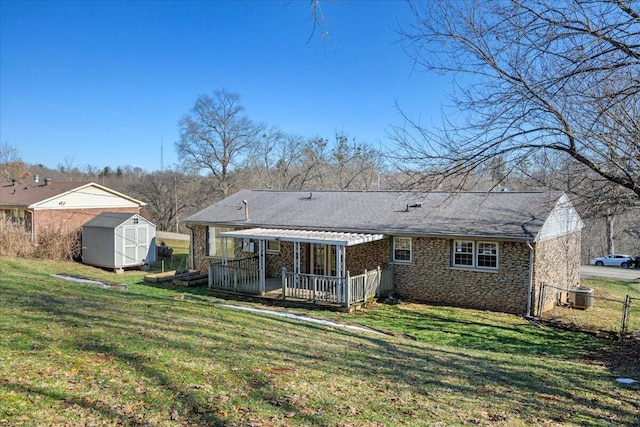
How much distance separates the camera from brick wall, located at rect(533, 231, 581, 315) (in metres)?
15.4

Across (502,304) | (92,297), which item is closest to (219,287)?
(92,297)

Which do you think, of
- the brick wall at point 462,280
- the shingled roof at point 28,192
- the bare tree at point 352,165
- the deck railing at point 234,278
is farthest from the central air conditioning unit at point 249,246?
the bare tree at point 352,165

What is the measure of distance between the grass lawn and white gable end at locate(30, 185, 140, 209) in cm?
1672

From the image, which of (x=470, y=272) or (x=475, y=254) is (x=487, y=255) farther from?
(x=470, y=272)

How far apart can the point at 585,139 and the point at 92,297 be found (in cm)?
1156

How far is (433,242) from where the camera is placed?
16531 mm

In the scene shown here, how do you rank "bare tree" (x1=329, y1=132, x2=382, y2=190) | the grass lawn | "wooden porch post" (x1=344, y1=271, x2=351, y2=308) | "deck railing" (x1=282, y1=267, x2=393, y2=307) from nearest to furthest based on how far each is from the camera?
1. the grass lawn
2. "wooden porch post" (x1=344, y1=271, x2=351, y2=308)
3. "deck railing" (x1=282, y1=267, x2=393, y2=307)
4. "bare tree" (x1=329, y1=132, x2=382, y2=190)

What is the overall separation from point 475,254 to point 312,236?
565cm

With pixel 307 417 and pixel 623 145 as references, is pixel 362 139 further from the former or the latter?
pixel 307 417

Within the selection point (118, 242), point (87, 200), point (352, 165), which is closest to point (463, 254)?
point (118, 242)

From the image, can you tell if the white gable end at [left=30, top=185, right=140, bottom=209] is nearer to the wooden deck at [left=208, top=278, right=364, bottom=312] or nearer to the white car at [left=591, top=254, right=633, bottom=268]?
the wooden deck at [left=208, top=278, right=364, bottom=312]

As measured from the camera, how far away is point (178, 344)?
751cm

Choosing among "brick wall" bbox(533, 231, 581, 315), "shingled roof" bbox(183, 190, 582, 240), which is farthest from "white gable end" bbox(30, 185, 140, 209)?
"brick wall" bbox(533, 231, 581, 315)

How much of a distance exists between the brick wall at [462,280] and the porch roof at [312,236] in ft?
5.70
